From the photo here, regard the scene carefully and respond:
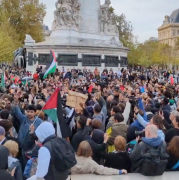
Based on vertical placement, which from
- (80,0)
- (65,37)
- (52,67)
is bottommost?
(52,67)

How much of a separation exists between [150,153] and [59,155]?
1458mm

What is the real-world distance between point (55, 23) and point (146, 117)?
25.5 meters

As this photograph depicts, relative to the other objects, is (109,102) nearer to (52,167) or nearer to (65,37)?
(52,167)

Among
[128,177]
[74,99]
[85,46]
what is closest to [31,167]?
[128,177]

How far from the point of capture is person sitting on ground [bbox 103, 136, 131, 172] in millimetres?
5773

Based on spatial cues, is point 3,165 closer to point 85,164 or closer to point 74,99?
point 85,164

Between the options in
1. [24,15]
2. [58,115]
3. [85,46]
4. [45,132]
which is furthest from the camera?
[24,15]

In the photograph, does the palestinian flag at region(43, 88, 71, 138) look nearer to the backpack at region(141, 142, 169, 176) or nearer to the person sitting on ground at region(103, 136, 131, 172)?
the person sitting on ground at region(103, 136, 131, 172)

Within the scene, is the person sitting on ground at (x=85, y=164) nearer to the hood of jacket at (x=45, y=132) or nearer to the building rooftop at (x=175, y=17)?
the hood of jacket at (x=45, y=132)

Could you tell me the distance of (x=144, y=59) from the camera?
83438 millimetres

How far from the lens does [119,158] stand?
5758 millimetres

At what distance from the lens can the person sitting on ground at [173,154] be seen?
559cm

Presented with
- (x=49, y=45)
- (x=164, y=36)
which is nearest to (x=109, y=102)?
(x=49, y=45)

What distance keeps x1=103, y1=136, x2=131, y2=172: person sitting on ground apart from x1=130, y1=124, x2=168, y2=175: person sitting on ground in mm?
297
